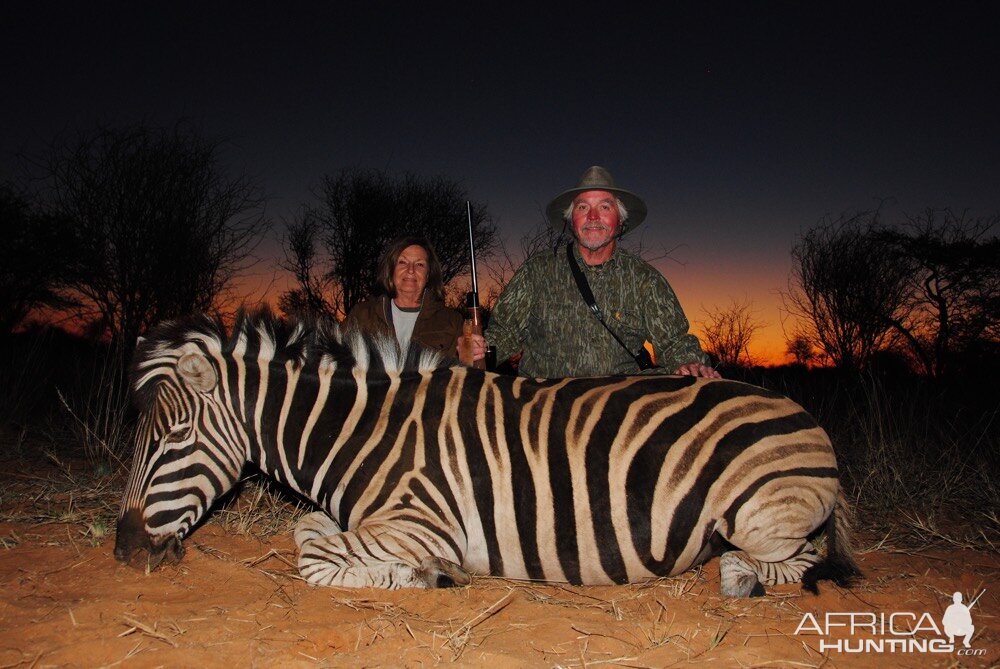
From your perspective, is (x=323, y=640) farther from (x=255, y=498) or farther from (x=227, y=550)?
(x=255, y=498)

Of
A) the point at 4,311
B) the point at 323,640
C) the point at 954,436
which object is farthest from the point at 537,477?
the point at 4,311

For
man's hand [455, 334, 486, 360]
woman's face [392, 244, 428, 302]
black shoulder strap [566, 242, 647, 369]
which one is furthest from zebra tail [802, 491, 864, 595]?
woman's face [392, 244, 428, 302]

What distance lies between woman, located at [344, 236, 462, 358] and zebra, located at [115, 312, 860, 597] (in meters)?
1.95

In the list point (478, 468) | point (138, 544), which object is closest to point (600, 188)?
point (478, 468)

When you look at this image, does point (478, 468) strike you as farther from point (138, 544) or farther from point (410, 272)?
point (410, 272)

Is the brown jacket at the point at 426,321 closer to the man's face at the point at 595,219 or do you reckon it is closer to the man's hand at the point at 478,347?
the man's hand at the point at 478,347

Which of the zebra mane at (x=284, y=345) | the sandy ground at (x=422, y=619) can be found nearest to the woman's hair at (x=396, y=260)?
the zebra mane at (x=284, y=345)

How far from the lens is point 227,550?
2.89 m

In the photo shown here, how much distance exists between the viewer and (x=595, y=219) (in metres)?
4.09

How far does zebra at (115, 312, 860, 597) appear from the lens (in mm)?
2346

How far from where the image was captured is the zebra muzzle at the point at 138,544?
94.1 inches

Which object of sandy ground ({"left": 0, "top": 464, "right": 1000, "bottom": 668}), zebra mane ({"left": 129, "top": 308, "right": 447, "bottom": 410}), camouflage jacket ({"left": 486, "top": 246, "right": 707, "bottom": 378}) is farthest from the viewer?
camouflage jacket ({"left": 486, "top": 246, "right": 707, "bottom": 378})

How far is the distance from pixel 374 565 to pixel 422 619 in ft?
0.96

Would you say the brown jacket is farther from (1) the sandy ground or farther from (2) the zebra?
(1) the sandy ground
